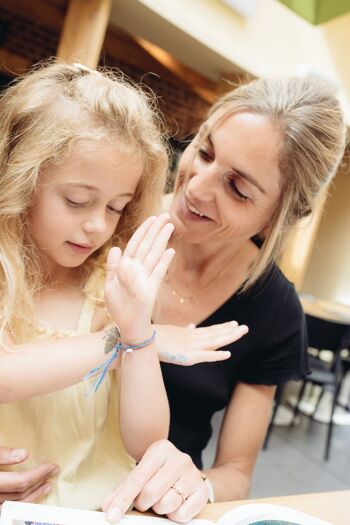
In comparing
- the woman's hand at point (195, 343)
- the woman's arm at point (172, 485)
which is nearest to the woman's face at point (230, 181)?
the woman's hand at point (195, 343)

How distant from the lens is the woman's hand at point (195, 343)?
2.78 ft

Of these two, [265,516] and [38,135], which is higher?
[38,135]

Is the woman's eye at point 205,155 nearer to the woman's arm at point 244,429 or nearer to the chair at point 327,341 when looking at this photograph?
the woman's arm at point 244,429

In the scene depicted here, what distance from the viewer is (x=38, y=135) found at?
3.38 ft

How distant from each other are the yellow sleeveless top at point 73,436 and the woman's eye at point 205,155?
1.82ft

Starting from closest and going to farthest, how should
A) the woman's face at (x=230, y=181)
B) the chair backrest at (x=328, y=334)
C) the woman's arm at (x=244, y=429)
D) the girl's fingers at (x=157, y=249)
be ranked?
1. the girl's fingers at (x=157, y=249)
2. the woman's face at (x=230, y=181)
3. the woman's arm at (x=244, y=429)
4. the chair backrest at (x=328, y=334)

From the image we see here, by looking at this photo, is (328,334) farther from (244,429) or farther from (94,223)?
(94,223)

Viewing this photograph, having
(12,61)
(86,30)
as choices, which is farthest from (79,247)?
(12,61)

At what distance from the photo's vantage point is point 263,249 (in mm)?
1307

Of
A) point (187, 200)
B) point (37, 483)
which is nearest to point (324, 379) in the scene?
point (187, 200)

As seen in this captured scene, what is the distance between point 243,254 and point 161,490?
2.81ft

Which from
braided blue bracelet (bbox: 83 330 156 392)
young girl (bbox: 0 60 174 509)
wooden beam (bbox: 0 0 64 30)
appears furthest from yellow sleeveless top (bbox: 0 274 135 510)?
wooden beam (bbox: 0 0 64 30)

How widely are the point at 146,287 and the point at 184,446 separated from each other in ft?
2.22

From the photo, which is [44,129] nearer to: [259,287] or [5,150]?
[5,150]
